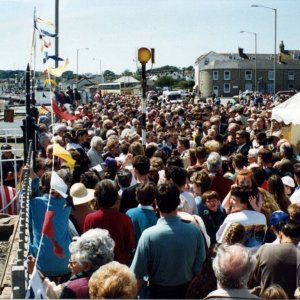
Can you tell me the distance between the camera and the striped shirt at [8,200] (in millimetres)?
8755

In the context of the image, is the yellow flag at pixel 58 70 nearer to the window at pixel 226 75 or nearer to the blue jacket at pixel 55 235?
the blue jacket at pixel 55 235

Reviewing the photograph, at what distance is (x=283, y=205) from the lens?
6.27 meters

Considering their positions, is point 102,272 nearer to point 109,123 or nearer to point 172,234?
point 172,234

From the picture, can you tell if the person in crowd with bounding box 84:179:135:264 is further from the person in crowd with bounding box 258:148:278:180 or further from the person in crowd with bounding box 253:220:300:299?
the person in crowd with bounding box 258:148:278:180

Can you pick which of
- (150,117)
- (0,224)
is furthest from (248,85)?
(0,224)

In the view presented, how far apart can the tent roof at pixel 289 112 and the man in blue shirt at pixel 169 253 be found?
321 inches

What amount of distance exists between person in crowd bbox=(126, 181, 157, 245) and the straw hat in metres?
0.57

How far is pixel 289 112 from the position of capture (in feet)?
42.7

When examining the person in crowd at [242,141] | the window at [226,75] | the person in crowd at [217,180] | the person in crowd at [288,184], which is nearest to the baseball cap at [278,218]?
the person in crowd at [217,180]

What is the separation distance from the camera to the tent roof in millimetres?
12602

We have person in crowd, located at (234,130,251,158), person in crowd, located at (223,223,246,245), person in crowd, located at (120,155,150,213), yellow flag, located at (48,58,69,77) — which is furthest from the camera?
person in crowd, located at (234,130,251,158)

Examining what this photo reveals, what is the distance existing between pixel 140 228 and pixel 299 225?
150 centimetres

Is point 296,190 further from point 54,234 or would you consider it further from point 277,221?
point 54,234

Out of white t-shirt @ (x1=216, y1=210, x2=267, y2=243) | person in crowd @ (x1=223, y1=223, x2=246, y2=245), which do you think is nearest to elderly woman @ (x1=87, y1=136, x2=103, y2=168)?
white t-shirt @ (x1=216, y1=210, x2=267, y2=243)
